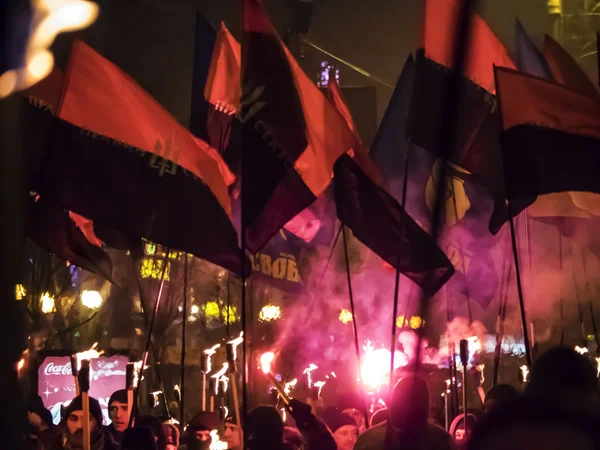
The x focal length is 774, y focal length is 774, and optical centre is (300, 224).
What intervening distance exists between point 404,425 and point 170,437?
3.54 meters

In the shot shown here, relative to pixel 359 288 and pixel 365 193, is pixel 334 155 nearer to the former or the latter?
pixel 365 193

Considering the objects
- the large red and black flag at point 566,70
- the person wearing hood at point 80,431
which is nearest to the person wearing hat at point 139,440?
the person wearing hood at point 80,431

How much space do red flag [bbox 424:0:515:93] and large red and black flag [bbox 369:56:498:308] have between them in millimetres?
2936

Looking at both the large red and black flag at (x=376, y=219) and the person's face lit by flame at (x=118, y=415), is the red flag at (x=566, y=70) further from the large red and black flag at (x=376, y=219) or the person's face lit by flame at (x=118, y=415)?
the person's face lit by flame at (x=118, y=415)

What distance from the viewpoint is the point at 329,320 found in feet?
89.7

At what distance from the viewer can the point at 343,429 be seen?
7289 mm

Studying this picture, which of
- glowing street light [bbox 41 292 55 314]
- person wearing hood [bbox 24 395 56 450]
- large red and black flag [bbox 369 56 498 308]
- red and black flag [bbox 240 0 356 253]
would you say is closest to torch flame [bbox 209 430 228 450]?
person wearing hood [bbox 24 395 56 450]

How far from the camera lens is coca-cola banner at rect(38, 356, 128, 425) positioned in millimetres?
14578

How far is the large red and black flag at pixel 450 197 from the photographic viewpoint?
12664 millimetres

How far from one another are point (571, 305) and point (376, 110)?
1777 cm

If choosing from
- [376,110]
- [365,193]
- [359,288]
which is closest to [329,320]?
[359,288]

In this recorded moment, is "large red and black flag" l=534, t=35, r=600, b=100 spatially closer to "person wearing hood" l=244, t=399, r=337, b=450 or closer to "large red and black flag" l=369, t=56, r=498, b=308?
"large red and black flag" l=369, t=56, r=498, b=308

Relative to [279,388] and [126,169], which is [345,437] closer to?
[279,388]

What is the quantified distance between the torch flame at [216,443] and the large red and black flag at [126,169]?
1.50m
